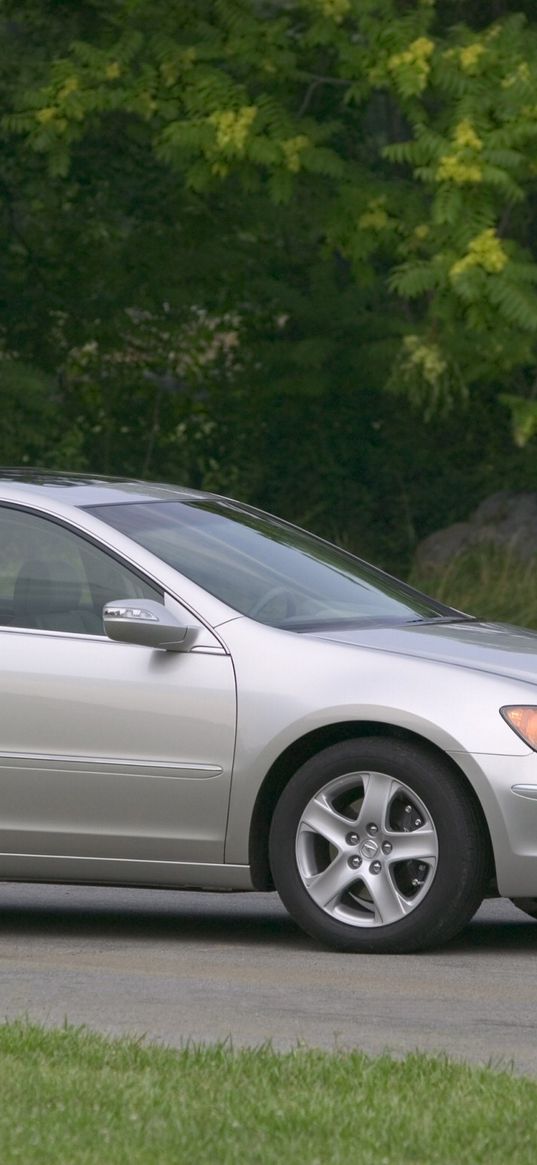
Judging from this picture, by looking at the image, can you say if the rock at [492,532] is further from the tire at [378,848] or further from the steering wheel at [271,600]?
the tire at [378,848]

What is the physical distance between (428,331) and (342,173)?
4.88ft

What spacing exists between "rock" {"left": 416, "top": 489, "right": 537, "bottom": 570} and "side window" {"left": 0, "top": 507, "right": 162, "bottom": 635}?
11.9 meters

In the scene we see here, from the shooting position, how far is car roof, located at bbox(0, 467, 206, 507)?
26.5ft

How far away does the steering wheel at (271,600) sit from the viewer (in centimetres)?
763

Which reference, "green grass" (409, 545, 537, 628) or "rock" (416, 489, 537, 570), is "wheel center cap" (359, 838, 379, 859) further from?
"rock" (416, 489, 537, 570)

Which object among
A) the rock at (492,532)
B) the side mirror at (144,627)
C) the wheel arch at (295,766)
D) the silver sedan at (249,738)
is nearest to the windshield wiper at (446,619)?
the silver sedan at (249,738)

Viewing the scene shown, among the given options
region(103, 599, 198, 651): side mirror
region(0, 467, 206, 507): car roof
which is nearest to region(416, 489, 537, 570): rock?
region(0, 467, 206, 507): car roof

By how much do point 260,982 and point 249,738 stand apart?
900 mm

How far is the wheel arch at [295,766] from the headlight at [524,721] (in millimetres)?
236

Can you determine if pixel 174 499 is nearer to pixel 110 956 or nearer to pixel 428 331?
pixel 110 956

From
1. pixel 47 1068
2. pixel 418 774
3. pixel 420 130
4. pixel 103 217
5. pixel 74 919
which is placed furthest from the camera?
pixel 103 217

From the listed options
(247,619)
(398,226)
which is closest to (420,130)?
(398,226)

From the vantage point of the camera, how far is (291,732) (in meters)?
7.28

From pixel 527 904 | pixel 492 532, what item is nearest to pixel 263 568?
pixel 527 904
